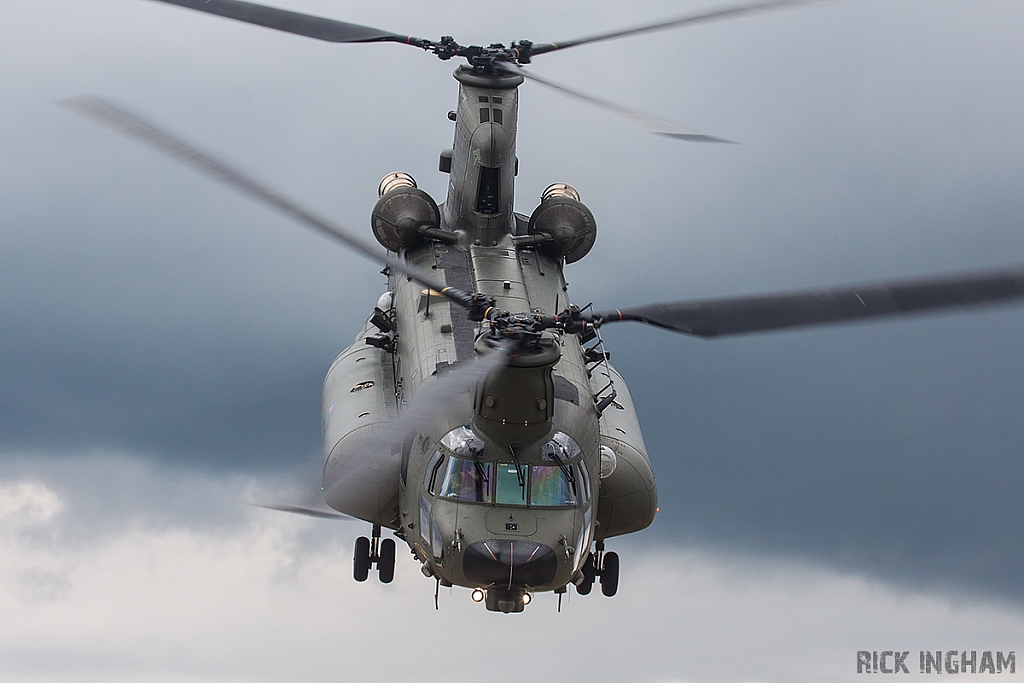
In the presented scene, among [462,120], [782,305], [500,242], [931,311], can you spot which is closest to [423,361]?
[500,242]

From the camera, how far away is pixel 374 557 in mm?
28438

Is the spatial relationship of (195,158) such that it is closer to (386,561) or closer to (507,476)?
(507,476)

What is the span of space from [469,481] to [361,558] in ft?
24.3

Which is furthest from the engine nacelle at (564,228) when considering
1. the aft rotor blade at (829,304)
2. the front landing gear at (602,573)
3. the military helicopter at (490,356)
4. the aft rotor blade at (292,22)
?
the aft rotor blade at (829,304)

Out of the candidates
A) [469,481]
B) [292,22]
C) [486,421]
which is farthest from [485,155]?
[469,481]

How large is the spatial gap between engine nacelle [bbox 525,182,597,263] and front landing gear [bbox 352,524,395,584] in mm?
8859

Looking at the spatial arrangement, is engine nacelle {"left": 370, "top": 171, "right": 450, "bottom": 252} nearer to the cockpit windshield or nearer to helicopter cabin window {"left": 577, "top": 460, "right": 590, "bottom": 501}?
the cockpit windshield

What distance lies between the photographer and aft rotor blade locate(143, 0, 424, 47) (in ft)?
88.3

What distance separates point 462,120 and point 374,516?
1094cm

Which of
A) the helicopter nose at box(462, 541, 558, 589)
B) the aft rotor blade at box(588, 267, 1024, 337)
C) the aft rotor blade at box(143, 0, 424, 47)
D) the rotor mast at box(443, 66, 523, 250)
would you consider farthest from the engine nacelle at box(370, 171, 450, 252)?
the aft rotor blade at box(588, 267, 1024, 337)

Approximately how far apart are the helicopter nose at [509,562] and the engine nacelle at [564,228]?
11.0 meters

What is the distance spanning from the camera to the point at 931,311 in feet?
51.1

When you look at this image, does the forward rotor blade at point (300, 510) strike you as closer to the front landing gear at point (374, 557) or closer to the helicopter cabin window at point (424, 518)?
the helicopter cabin window at point (424, 518)

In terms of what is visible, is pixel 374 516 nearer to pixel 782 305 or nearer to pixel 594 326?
pixel 594 326
